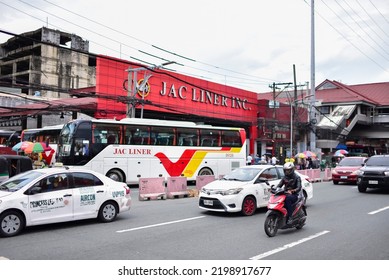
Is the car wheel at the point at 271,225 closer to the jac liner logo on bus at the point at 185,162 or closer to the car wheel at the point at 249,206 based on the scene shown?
the car wheel at the point at 249,206

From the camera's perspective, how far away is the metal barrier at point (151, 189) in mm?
14422

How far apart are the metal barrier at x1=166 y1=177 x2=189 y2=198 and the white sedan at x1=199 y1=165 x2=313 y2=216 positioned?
168 inches

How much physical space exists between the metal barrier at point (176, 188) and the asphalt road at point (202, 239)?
3909 mm

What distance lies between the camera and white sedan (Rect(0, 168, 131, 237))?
314 inches

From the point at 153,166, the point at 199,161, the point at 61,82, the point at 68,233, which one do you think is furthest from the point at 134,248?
the point at 61,82

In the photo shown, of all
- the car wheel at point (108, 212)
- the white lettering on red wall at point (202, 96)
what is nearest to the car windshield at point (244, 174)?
the car wheel at point (108, 212)

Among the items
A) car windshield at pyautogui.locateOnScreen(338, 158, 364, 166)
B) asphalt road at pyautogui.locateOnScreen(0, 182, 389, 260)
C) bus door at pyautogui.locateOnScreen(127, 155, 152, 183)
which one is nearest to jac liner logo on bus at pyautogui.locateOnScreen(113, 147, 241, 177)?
bus door at pyautogui.locateOnScreen(127, 155, 152, 183)

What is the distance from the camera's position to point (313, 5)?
31.8m

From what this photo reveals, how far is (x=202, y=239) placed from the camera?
7.68 m

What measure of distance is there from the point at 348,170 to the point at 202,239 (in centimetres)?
1587

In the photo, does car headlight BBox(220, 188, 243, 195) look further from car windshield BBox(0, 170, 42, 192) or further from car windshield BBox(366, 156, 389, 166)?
car windshield BBox(366, 156, 389, 166)

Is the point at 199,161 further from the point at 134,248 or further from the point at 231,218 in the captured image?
the point at 134,248

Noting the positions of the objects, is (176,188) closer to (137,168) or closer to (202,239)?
(137,168)
